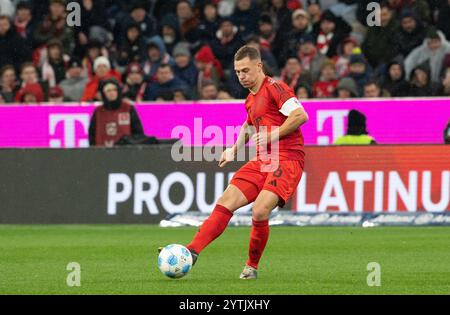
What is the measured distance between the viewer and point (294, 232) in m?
16.6

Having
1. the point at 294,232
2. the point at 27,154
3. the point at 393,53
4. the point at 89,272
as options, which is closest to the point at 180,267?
the point at 89,272

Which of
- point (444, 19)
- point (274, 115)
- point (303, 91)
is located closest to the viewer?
point (274, 115)

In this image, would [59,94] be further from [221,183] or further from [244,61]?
[244,61]

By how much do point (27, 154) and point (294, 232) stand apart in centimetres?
419

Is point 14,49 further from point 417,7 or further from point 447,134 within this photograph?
point 447,134

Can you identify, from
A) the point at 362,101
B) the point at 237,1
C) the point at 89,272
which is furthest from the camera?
the point at 237,1

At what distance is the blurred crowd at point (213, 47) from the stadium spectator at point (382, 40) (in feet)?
0.06

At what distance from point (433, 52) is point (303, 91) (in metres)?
2.33

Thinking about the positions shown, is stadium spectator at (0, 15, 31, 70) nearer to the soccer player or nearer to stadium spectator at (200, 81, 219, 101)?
stadium spectator at (200, 81, 219, 101)

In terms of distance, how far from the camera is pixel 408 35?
69.9 ft

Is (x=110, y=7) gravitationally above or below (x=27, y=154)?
above

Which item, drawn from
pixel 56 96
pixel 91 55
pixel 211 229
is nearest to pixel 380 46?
pixel 91 55

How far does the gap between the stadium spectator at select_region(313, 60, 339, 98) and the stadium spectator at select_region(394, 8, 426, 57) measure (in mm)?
1303

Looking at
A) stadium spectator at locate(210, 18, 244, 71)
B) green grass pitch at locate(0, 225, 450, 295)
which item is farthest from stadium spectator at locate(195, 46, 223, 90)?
green grass pitch at locate(0, 225, 450, 295)
